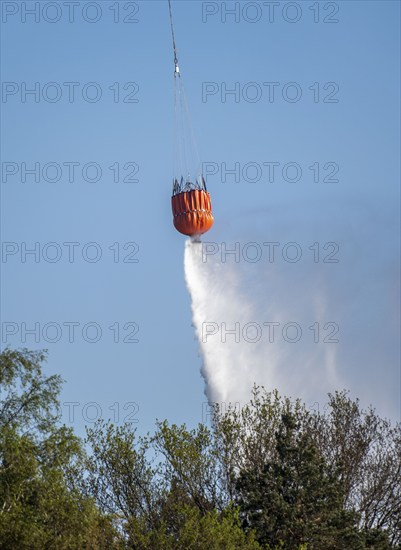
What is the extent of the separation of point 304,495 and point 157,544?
10.2 metres

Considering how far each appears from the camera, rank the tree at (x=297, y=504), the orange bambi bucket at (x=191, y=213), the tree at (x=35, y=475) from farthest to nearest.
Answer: the orange bambi bucket at (x=191, y=213), the tree at (x=297, y=504), the tree at (x=35, y=475)

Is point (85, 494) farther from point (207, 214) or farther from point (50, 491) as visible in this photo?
point (207, 214)

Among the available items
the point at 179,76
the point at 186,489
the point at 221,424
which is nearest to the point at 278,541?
the point at 186,489

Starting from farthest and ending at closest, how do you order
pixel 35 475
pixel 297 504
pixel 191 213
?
pixel 191 213 < pixel 297 504 < pixel 35 475

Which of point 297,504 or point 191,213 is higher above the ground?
point 191,213

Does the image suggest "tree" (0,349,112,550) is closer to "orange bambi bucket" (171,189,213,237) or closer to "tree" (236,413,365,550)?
"tree" (236,413,365,550)

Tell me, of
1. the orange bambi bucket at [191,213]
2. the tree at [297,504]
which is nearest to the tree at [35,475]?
the tree at [297,504]

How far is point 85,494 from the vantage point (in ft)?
184

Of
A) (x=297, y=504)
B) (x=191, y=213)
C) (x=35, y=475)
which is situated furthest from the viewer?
(x=191, y=213)

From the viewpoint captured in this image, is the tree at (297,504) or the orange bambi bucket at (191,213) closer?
the tree at (297,504)

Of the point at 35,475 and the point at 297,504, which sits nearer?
the point at 35,475

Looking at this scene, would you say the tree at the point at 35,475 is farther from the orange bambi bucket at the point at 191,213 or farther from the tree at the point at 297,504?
the orange bambi bucket at the point at 191,213

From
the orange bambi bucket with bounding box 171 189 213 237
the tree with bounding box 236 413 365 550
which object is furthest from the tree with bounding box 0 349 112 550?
the orange bambi bucket with bounding box 171 189 213 237

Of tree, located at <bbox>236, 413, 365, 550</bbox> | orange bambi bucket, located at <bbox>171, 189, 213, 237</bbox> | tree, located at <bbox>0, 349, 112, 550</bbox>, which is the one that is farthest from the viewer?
orange bambi bucket, located at <bbox>171, 189, 213, 237</bbox>
